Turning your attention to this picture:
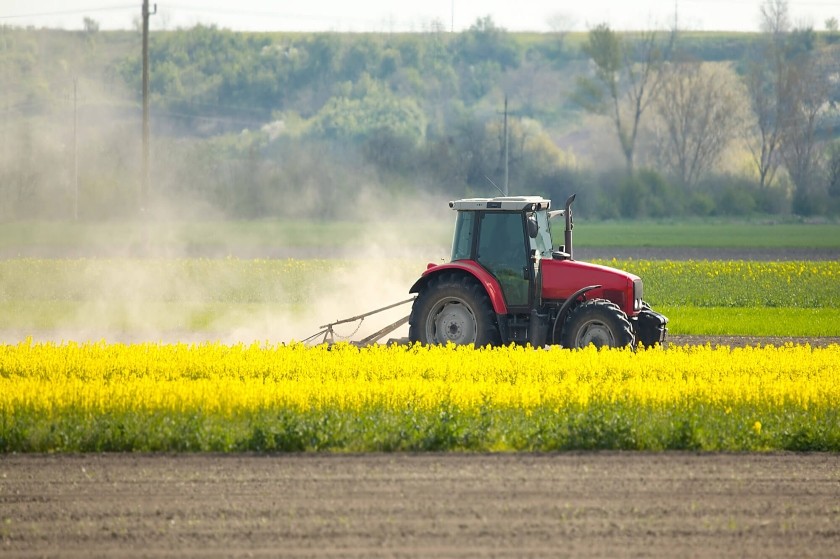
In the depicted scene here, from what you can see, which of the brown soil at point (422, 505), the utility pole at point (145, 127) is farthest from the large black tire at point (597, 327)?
the utility pole at point (145, 127)

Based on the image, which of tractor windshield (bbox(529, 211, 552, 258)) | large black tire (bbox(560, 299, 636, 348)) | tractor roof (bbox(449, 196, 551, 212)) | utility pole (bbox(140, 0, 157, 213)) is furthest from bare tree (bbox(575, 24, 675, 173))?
large black tire (bbox(560, 299, 636, 348))

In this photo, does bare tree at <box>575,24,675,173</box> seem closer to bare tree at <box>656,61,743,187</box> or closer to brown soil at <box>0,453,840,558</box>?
bare tree at <box>656,61,743,187</box>

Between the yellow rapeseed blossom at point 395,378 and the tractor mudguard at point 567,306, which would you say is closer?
the yellow rapeseed blossom at point 395,378

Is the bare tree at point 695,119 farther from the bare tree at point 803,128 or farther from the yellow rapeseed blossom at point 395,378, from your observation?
the yellow rapeseed blossom at point 395,378

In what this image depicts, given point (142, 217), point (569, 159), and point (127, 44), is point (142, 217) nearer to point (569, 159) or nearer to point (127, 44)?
point (569, 159)

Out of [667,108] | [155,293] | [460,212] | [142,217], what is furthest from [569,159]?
[460,212]

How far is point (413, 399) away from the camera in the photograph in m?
14.7

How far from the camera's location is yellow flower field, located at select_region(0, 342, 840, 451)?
13.2m

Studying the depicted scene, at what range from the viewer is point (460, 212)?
62.1ft

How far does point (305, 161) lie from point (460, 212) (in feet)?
195

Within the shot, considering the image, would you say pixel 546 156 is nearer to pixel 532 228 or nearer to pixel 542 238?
pixel 542 238

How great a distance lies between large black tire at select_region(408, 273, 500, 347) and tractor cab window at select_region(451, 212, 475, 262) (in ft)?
1.31

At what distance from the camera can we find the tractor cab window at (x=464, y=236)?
61.8 ft

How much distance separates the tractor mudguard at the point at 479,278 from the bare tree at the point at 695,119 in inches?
2150
